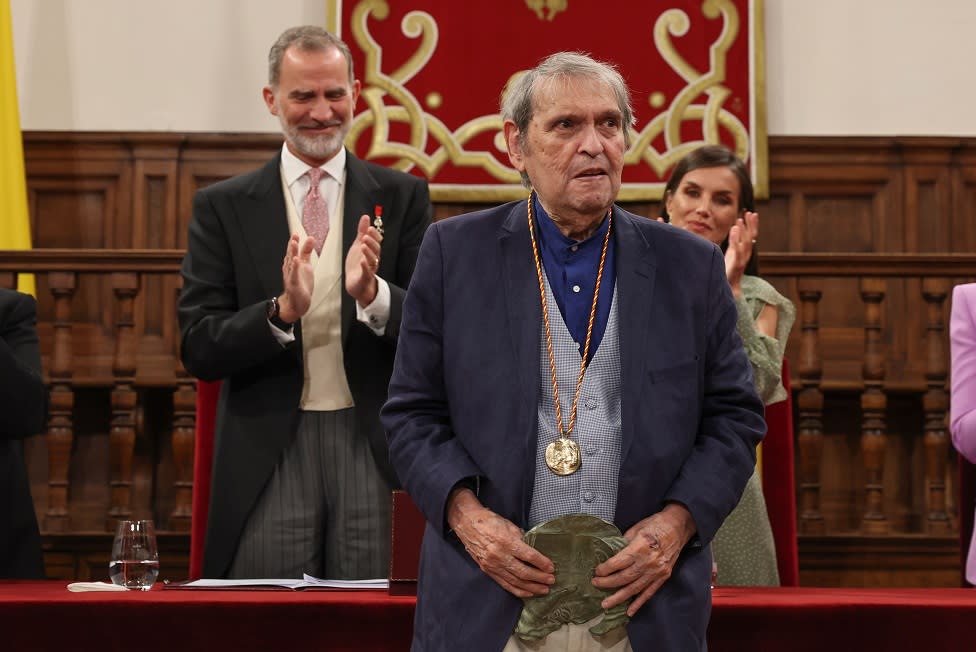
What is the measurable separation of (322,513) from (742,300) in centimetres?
105

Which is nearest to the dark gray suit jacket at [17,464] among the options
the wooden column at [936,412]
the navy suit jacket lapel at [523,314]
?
the navy suit jacket lapel at [523,314]

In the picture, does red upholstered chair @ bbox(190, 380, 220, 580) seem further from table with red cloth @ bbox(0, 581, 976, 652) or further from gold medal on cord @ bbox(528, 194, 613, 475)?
gold medal on cord @ bbox(528, 194, 613, 475)

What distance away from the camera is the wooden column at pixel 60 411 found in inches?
173

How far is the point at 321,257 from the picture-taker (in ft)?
9.52

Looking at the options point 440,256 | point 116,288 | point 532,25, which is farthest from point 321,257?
point 532,25

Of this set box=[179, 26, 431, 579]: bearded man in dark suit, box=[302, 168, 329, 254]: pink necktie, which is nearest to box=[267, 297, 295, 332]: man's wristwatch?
box=[179, 26, 431, 579]: bearded man in dark suit

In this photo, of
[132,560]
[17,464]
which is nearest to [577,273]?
[132,560]

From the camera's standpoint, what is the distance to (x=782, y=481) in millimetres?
3098

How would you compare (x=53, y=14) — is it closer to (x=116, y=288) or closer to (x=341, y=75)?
(x=116, y=288)

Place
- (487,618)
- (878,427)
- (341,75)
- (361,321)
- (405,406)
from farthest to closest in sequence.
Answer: (878,427) < (341,75) < (361,321) < (405,406) < (487,618)

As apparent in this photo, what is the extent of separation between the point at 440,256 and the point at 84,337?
11.3ft

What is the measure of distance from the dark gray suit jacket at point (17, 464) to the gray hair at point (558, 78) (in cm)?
154

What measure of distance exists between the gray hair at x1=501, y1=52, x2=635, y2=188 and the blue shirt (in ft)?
0.48

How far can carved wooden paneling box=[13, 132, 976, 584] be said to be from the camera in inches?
173
